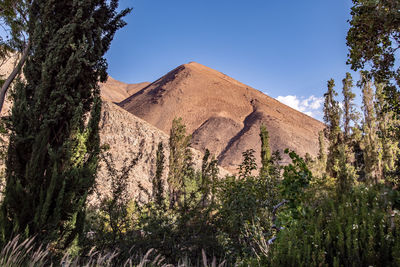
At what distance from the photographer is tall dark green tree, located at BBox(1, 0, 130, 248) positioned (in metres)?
4.34

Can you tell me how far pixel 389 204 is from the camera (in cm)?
265

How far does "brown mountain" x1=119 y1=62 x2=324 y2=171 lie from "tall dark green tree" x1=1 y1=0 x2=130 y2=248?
53.1 m

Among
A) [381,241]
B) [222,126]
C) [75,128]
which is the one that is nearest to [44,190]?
[75,128]

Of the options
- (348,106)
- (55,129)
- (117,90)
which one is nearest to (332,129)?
(348,106)

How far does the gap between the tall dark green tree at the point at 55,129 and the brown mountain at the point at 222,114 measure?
5308 cm

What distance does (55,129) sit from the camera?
16.4 feet

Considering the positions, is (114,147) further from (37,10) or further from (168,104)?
(168,104)

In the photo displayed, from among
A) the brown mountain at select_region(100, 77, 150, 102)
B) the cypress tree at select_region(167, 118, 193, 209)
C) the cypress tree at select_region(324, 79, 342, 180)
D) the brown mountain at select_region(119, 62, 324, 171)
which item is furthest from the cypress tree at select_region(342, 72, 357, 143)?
the brown mountain at select_region(100, 77, 150, 102)

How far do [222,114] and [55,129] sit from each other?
73.4 metres

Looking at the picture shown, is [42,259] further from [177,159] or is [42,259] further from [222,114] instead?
[222,114]

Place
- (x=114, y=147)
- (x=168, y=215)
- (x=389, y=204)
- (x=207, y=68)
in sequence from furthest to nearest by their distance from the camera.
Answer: (x=207, y=68) → (x=114, y=147) → (x=168, y=215) → (x=389, y=204)

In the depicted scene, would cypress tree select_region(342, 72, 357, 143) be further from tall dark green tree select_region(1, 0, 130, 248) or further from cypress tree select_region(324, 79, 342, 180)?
tall dark green tree select_region(1, 0, 130, 248)

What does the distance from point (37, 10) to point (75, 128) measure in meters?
2.79

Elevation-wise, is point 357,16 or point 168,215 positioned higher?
point 357,16
